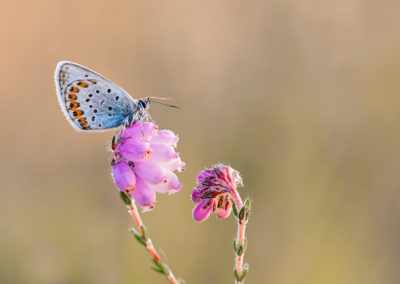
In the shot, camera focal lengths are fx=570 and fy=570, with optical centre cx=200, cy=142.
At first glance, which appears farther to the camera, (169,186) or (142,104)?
(142,104)

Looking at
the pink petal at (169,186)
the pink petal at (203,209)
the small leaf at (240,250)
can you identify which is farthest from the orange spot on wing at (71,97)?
the small leaf at (240,250)

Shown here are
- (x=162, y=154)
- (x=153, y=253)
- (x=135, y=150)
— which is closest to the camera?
(x=153, y=253)

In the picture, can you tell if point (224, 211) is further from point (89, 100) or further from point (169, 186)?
point (89, 100)

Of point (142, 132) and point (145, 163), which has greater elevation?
point (142, 132)

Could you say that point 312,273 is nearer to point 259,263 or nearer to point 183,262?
point 259,263

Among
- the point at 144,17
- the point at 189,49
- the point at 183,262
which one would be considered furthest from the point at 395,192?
the point at 144,17

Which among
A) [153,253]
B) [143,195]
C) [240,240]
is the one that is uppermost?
[143,195]

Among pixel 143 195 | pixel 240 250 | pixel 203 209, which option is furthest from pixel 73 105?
pixel 240 250

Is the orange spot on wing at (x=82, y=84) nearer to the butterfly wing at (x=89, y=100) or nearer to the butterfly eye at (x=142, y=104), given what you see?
the butterfly wing at (x=89, y=100)

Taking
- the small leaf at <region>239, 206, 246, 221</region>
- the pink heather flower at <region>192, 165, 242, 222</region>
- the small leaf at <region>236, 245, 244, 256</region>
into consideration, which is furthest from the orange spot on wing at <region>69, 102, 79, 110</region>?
the small leaf at <region>236, 245, 244, 256</region>
